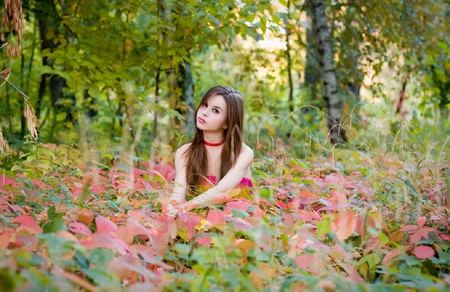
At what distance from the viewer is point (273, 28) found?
14.2 feet

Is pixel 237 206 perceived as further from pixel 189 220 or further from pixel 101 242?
pixel 101 242

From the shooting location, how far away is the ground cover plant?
60.9 inches

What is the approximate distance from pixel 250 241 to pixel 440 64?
263 inches

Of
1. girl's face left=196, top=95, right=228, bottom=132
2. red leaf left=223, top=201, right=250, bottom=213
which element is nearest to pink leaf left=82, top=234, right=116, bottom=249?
red leaf left=223, top=201, right=250, bottom=213

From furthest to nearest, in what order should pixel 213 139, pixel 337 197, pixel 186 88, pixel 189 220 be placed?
pixel 186 88 < pixel 213 139 < pixel 337 197 < pixel 189 220

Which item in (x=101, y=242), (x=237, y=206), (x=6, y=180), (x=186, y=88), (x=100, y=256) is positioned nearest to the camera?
(x=100, y=256)

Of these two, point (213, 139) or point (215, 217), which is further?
point (213, 139)

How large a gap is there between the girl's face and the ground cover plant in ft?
1.46

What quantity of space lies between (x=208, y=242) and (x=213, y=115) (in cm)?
149

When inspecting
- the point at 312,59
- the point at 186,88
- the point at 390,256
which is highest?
the point at 312,59

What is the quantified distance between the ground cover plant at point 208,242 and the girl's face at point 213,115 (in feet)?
1.46

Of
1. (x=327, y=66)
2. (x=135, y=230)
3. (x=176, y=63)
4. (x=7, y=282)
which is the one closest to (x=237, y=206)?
(x=135, y=230)

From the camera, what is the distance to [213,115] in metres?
3.39

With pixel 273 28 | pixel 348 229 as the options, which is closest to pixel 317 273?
pixel 348 229
